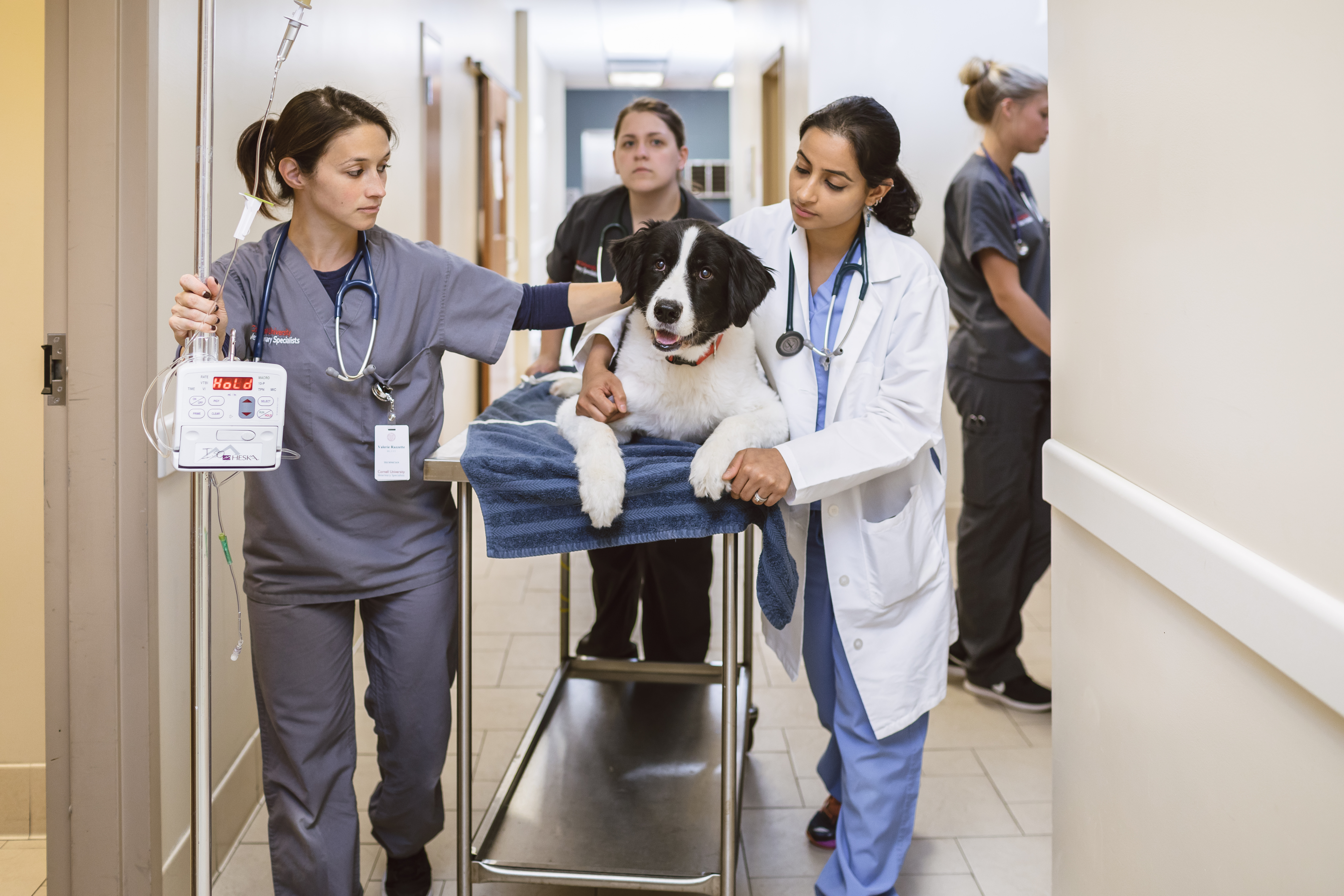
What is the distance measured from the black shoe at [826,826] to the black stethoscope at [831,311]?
3.18 ft

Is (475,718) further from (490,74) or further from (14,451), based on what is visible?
(490,74)

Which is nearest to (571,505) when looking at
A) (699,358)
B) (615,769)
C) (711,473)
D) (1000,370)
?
(711,473)

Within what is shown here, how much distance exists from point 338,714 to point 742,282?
952 mm

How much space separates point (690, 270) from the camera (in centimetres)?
154

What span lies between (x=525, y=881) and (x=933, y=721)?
1.41 metres

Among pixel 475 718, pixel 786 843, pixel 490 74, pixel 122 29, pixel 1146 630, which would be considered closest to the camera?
pixel 1146 630

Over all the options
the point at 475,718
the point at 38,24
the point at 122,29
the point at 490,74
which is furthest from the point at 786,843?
the point at 490,74

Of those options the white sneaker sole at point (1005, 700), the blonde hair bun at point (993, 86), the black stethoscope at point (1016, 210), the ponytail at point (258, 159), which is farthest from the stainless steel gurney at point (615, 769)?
the blonde hair bun at point (993, 86)

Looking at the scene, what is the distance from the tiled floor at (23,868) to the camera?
186cm

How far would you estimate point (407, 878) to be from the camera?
1.85m

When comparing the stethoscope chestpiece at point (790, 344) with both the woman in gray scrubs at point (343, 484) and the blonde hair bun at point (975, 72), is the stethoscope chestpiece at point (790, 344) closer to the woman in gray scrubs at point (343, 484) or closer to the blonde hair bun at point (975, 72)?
the woman in gray scrubs at point (343, 484)

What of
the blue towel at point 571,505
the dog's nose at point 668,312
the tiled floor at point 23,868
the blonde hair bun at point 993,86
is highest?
the blonde hair bun at point 993,86

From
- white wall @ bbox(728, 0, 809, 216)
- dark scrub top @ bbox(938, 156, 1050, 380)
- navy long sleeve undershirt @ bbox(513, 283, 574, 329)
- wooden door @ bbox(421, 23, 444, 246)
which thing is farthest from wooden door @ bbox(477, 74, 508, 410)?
navy long sleeve undershirt @ bbox(513, 283, 574, 329)

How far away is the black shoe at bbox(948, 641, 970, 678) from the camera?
9.61ft
